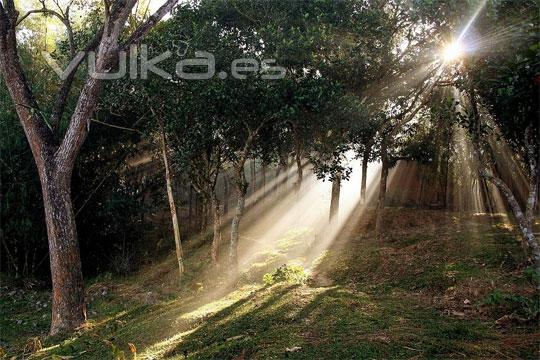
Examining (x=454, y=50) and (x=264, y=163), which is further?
(x=264, y=163)

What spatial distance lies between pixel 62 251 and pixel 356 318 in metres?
6.01

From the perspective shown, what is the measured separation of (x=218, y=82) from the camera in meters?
11.6

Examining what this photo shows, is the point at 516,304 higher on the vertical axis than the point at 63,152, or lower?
lower

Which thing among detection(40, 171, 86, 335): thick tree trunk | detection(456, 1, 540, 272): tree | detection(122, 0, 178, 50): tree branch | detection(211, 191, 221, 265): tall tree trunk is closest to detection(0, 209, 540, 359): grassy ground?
detection(40, 171, 86, 335): thick tree trunk

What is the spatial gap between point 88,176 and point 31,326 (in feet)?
24.1

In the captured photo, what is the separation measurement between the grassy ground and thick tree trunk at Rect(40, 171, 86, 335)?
497mm

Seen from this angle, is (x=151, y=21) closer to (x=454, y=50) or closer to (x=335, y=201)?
(x=454, y=50)

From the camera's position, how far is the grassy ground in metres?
4.91

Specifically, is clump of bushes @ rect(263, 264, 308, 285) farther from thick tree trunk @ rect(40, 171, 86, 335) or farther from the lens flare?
the lens flare

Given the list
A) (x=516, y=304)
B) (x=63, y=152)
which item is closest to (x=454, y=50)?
(x=516, y=304)

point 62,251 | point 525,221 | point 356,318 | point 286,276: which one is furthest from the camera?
point 286,276

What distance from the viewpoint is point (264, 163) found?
618 inches

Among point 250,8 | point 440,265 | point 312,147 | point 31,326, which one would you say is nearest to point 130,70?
point 250,8

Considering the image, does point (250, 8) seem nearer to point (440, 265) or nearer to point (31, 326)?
point (440, 265)
